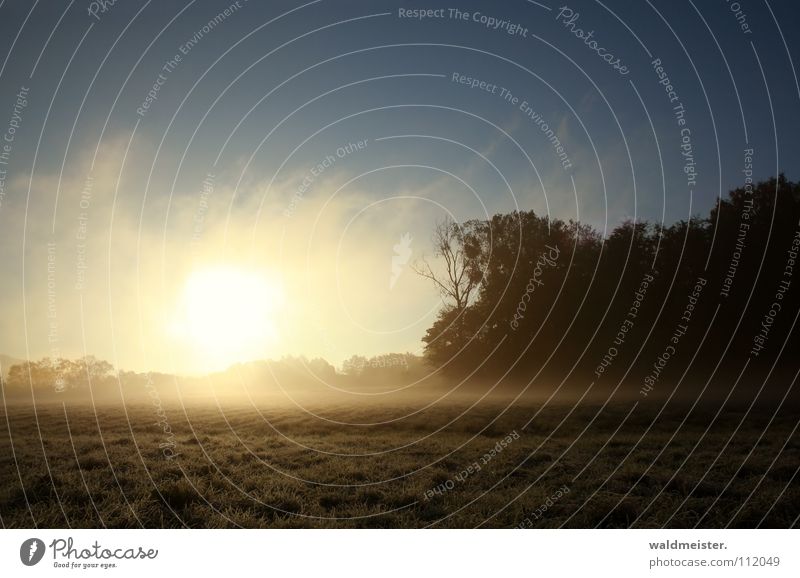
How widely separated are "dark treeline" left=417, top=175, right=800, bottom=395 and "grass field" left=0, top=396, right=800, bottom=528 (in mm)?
8235

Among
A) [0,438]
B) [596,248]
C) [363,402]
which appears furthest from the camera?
[596,248]

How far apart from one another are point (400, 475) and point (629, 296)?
2258cm

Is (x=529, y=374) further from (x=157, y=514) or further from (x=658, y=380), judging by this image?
(x=157, y=514)

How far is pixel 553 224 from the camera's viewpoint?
839 inches

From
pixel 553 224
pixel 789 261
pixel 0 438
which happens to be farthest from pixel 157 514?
pixel 789 261

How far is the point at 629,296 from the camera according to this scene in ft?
92.4

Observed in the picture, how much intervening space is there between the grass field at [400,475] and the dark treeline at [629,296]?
8235 mm
